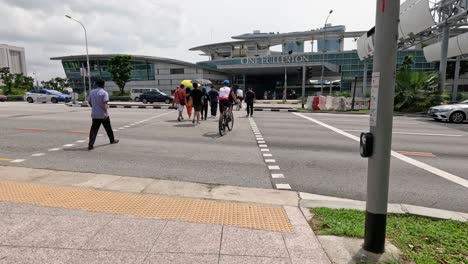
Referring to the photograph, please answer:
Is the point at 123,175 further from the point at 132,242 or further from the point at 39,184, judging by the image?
the point at 132,242

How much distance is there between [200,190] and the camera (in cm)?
535

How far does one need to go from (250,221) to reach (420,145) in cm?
815

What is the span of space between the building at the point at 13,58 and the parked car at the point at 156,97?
102m

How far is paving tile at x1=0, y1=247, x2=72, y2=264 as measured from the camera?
9.54 feet

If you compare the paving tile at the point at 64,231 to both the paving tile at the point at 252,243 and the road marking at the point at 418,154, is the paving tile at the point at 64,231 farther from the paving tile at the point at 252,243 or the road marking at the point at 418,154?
the road marking at the point at 418,154

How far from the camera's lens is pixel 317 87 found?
242ft

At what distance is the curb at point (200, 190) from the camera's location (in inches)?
178

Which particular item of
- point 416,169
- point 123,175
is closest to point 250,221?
point 123,175

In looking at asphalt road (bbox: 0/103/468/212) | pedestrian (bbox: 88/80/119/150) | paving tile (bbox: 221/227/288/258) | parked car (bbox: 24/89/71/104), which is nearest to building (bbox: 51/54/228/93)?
parked car (bbox: 24/89/71/104)

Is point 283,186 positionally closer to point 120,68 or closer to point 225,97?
point 225,97

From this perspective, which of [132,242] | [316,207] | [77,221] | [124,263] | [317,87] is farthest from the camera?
[317,87]

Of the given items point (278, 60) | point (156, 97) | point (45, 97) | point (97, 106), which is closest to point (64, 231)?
point (97, 106)

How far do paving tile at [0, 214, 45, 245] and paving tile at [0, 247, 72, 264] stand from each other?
19 centimetres

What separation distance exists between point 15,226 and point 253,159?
200 inches
